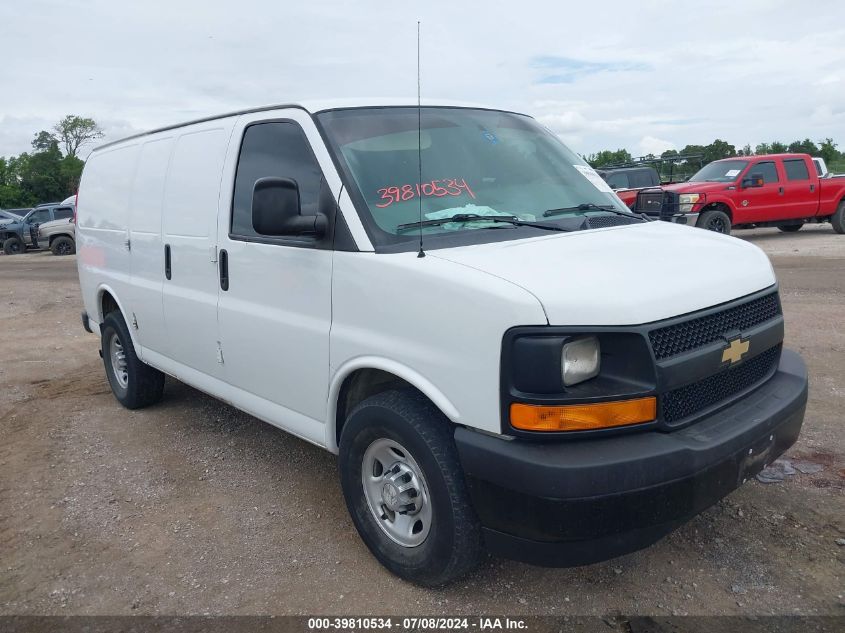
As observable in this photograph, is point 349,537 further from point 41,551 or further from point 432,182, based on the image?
point 432,182

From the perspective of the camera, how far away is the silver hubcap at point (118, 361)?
5.89 m

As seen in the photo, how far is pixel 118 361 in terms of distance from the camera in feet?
19.7

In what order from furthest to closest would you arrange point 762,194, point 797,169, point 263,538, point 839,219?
1. point 839,219
2. point 797,169
3. point 762,194
4. point 263,538

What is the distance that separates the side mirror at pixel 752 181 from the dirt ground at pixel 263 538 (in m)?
10.3

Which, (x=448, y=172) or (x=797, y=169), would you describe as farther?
(x=797, y=169)

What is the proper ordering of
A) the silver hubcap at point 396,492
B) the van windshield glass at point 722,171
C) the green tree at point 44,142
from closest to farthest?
the silver hubcap at point 396,492
the van windshield glass at point 722,171
the green tree at point 44,142

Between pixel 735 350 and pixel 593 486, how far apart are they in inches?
36.2

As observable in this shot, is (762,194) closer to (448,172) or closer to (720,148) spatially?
(448,172)

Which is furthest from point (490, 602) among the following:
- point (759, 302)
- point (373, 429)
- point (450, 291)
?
point (759, 302)

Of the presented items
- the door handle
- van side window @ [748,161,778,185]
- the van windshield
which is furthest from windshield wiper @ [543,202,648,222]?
van side window @ [748,161,778,185]

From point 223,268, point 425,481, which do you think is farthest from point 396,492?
point 223,268

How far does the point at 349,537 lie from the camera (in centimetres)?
367

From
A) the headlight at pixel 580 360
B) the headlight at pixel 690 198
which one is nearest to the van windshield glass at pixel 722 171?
the headlight at pixel 690 198

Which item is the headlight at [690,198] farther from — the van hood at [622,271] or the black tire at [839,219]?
the van hood at [622,271]
